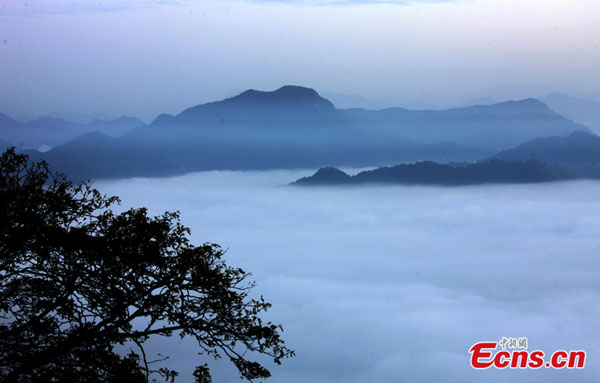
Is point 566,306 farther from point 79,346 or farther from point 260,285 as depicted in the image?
point 79,346

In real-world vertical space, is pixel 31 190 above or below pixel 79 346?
above

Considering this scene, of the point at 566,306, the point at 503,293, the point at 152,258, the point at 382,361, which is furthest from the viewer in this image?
the point at 503,293

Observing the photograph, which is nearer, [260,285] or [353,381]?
[353,381]

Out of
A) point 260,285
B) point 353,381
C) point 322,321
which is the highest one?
point 260,285

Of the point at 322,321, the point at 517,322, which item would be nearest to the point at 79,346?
the point at 322,321

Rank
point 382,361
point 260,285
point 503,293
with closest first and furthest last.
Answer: point 382,361, point 503,293, point 260,285

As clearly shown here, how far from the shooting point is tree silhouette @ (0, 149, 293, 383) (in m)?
11.0

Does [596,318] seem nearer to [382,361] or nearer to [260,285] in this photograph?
[382,361]

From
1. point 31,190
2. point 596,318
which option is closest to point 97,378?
point 31,190

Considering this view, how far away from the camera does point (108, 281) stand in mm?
11383

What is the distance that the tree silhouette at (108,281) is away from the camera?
11023mm

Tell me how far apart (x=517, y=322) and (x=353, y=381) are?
5676 cm

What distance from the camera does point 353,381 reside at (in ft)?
348

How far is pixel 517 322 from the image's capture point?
143 meters
